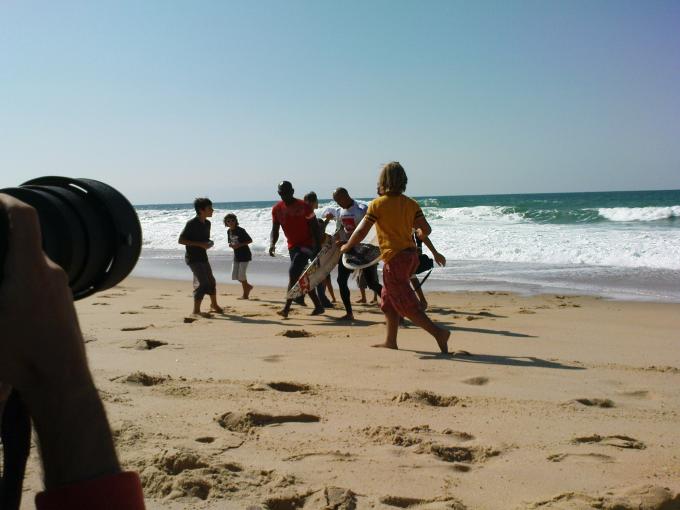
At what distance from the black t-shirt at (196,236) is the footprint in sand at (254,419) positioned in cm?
481

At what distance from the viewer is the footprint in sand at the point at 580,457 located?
3021 millimetres

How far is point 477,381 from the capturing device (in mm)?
4566

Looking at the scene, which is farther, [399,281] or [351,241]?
[351,241]

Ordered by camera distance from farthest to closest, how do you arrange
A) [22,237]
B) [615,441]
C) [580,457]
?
[615,441] → [580,457] → [22,237]

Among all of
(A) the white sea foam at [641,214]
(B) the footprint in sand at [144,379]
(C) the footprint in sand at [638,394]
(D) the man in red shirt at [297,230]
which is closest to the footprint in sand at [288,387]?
(B) the footprint in sand at [144,379]

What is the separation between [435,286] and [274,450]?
8130mm

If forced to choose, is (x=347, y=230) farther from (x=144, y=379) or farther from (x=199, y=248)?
(x=144, y=379)

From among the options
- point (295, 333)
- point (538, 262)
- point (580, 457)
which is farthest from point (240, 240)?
point (538, 262)

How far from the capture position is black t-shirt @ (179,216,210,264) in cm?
812

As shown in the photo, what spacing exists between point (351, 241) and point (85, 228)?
491 cm

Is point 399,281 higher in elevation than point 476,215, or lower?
lower

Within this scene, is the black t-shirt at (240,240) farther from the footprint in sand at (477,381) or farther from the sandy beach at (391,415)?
the footprint in sand at (477,381)

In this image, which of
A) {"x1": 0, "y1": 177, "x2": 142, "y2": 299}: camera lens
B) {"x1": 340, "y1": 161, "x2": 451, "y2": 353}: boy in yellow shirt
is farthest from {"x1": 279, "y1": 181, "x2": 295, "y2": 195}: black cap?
{"x1": 0, "y1": 177, "x2": 142, "y2": 299}: camera lens

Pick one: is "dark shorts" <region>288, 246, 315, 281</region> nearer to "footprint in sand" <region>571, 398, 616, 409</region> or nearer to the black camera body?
"footprint in sand" <region>571, 398, 616, 409</region>
